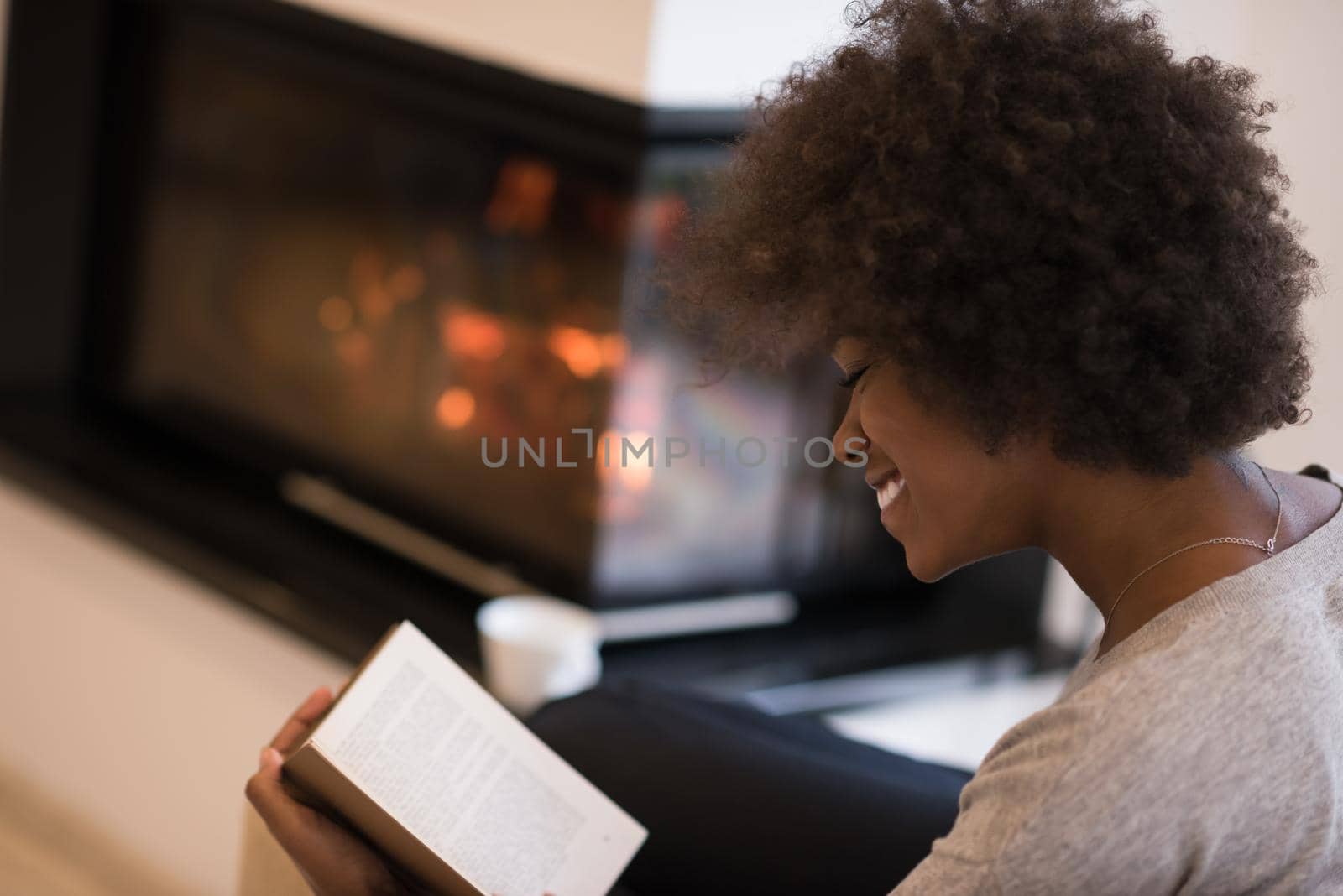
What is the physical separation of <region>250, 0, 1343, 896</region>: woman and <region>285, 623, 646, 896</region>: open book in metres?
0.34

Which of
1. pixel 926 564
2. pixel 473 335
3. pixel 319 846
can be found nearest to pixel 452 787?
pixel 319 846

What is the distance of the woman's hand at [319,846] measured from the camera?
39.9 inches

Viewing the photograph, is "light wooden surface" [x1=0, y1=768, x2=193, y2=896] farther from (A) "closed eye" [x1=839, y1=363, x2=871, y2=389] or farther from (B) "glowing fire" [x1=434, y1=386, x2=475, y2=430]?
(A) "closed eye" [x1=839, y1=363, x2=871, y2=389]

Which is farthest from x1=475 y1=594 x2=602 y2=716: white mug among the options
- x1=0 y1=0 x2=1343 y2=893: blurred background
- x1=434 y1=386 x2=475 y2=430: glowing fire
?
x1=434 y1=386 x2=475 y2=430: glowing fire

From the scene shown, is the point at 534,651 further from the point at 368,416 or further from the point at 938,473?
the point at 938,473

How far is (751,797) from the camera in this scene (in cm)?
116

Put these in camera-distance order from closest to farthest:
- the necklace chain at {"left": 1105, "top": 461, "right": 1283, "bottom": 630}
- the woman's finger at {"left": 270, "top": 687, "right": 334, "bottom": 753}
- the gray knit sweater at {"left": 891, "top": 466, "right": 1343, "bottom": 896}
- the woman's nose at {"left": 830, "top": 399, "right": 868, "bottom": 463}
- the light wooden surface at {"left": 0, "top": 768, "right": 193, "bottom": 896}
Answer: the gray knit sweater at {"left": 891, "top": 466, "right": 1343, "bottom": 896} → the necklace chain at {"left": 1105, "top": 461, "right": 1283, "bottom": 630} → the woman's nose at {"left": 830, "top": 399, "right": 868, "bottom": 463} → the woman's finger at {"left": 270, "top": 687, "right": 334, "bottom": 753} → the light wooden surface at {"left": 0, "top": 768, "right": 193, "bottom": 896}

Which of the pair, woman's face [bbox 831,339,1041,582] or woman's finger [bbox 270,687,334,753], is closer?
woman's face [bbox 831,339,1041,582]

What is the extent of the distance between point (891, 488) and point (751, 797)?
309mm

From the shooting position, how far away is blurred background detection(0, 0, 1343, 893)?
Answer: 176cm

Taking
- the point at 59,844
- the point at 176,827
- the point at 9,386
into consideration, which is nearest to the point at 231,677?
the point at 176,827

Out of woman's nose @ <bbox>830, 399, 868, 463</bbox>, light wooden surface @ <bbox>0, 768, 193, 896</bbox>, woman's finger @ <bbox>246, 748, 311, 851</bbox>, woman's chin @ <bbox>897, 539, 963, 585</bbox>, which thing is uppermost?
woman's nose @ <bbox>830, 399, 868, 463</bbox>

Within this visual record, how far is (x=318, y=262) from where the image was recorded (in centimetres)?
219

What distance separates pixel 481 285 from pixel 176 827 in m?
0.80
